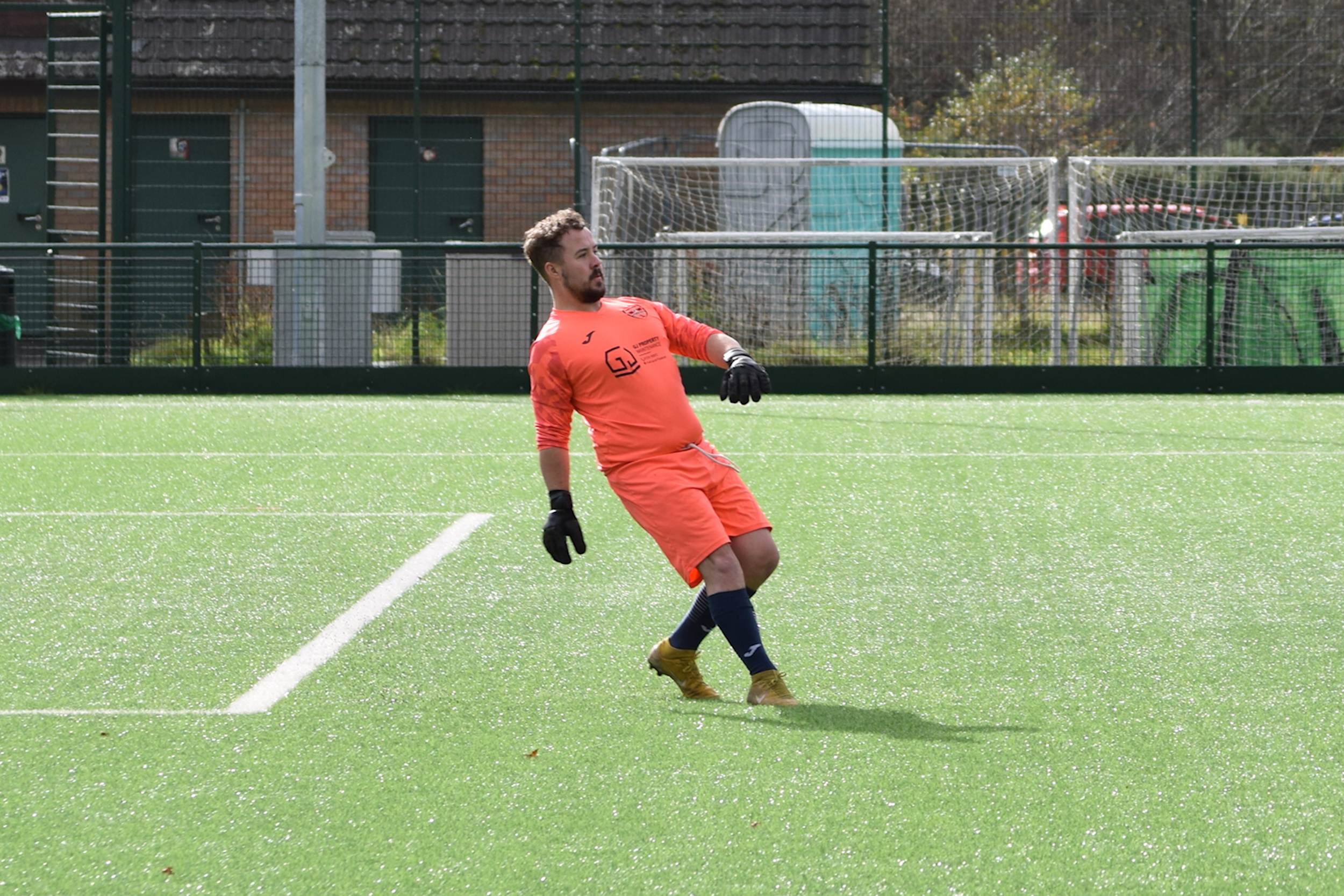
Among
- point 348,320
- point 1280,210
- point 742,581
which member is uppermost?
point 1280,210

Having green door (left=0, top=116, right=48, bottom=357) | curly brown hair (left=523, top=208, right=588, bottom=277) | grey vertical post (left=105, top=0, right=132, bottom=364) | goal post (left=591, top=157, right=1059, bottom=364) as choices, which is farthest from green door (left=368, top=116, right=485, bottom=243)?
curly brown hair (left=523, top=208, right=588, bottom=277)

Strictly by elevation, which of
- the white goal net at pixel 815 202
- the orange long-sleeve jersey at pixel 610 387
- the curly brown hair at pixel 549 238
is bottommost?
the orange long-sleeve jersey at pixel 610 387

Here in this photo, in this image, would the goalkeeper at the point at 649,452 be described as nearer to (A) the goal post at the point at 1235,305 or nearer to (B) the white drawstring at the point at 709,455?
(B) the white drawstring at the point at 709,455

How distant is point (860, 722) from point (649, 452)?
1.04 metres

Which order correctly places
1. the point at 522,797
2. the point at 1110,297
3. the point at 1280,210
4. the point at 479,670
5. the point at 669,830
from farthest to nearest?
1. the point at 1280,210
2. the point at 1110,297
3. the point at 479,670
4. the point at 522,797
5. the point at 669,830

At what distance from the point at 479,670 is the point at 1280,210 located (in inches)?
655

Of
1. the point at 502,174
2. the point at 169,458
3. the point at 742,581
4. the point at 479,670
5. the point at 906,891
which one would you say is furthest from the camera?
the point at 502,174

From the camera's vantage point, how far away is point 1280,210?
775 inches

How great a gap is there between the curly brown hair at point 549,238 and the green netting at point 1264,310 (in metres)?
11.1

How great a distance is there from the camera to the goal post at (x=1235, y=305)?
49.0 feet

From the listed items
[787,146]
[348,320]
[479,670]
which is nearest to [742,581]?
[479,670]

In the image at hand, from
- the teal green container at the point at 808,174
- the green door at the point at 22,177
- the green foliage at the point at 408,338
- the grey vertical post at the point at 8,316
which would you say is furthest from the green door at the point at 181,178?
the teal green container at the point at 808,174

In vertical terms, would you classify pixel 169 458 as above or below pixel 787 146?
below

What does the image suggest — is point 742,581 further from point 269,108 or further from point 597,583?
point 269,108
